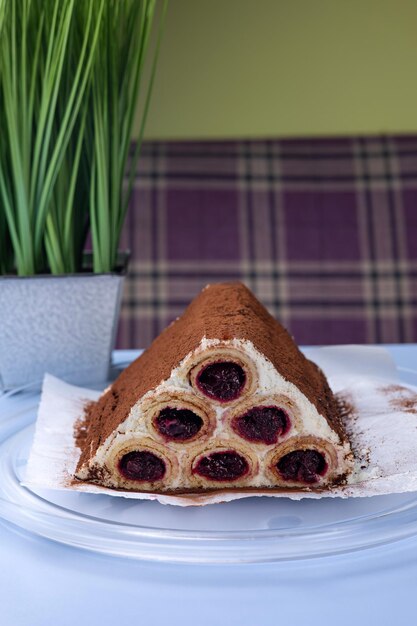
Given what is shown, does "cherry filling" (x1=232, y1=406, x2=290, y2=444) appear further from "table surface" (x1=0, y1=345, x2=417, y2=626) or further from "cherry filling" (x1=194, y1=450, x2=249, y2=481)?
"table surface" (x1=0, y1=345, x2=417, y2=626)

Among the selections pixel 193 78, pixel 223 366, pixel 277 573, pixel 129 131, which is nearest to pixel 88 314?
pixel 129 131

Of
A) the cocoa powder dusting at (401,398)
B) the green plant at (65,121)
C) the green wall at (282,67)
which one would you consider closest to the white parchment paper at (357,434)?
the cocoa powder dusting at (401,398)

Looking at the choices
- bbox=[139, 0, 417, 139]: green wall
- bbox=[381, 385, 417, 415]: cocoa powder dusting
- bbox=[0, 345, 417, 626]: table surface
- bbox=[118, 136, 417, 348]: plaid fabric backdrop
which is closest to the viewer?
bbox=[0, 345, 417, 626]: table surface

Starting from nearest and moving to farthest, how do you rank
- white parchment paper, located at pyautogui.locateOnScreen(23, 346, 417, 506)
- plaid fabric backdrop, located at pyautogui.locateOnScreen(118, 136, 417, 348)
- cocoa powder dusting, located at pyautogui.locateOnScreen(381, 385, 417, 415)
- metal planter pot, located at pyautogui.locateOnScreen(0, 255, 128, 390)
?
white parchment paper, located at pyautogui.locateOnScreen(23, 346, 417, 506), cocoa powder dusting, located at pyautogui.locateOnScreen(381, 385, 417, 415), metal planter pot, located at pyautogui.locateOnScreen(0, 255, 128, 390), plaid fabric backdrop, located at pyautogui.locateOnScreen(118, 136, 417, 348)

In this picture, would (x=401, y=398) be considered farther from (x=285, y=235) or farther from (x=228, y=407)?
(x=285, y=235)

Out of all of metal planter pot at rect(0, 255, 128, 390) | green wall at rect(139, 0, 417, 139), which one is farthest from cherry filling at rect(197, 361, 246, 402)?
green wall at rect(139, 0, 417, 139)

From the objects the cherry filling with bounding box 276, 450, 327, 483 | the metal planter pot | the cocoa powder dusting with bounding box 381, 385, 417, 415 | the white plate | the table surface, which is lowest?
the table surface

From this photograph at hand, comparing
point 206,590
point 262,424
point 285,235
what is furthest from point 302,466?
point 285,235
